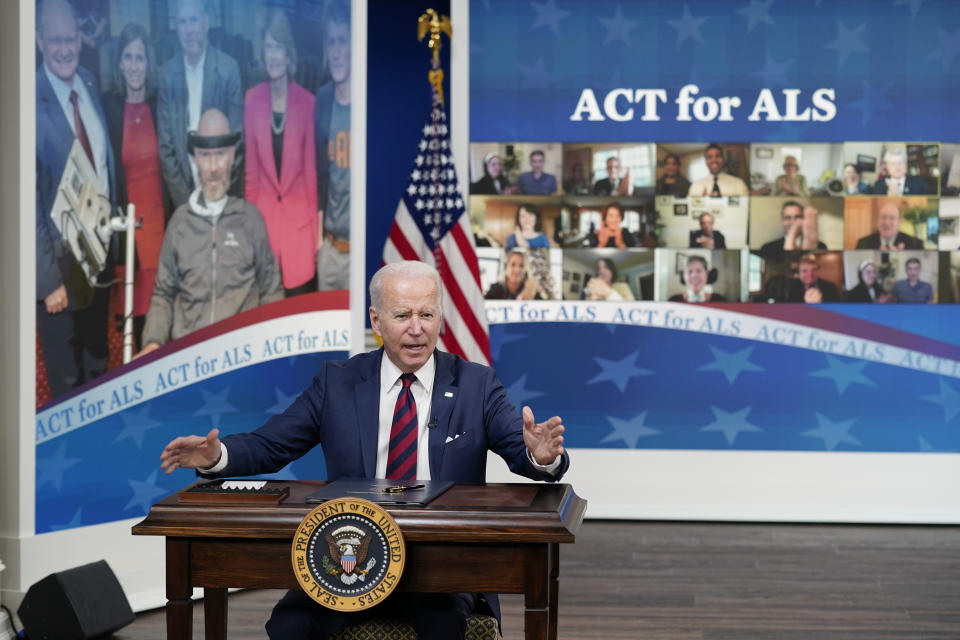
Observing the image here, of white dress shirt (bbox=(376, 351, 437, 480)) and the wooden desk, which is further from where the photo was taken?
white dress shirt (bbox=(376, 351, 437, 480))

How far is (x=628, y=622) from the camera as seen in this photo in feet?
16.3

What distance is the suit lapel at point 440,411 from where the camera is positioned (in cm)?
311

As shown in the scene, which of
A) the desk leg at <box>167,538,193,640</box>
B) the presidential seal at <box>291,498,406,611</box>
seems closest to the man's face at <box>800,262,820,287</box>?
the presidential seal at <box>291,498,406,611</box>

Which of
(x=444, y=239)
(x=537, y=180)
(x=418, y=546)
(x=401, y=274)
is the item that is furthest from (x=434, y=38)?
(x=418, y=546)

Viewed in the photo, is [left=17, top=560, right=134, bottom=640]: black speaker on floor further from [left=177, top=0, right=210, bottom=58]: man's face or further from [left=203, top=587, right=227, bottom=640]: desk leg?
[left=177, top=0, right=210, bottom=58]: man's face

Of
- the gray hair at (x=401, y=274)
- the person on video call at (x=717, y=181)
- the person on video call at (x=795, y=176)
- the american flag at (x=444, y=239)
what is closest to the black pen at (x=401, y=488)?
the gray hair at (x=401, y=274)

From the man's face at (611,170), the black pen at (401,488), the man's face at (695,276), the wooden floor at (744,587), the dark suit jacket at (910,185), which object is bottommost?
the wooden floor at (744,587)

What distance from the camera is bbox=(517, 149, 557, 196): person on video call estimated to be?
7.44 m

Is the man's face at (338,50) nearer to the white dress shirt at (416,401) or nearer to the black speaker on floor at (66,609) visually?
the black speaker on floor at (66,609)

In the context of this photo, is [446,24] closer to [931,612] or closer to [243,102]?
[243,102]

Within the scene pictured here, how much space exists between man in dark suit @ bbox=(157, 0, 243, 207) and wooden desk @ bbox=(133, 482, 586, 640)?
275 cm

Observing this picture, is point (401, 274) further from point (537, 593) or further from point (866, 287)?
point (866, 287)

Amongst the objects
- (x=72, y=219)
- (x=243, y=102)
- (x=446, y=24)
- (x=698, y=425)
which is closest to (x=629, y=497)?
(x=698, y=425)

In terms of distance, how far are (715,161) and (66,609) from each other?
14.9 feet
